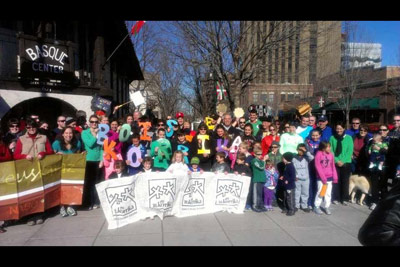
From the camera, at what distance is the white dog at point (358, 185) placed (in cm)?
731

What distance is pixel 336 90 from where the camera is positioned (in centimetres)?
3027

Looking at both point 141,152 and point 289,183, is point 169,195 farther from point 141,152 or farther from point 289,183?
point 289,183

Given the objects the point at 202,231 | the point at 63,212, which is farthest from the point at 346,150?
the point at 63,212

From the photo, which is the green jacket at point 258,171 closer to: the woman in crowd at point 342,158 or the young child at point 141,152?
the woman in crowd at point 342,158

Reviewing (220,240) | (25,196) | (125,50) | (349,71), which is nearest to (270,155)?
(220,240)

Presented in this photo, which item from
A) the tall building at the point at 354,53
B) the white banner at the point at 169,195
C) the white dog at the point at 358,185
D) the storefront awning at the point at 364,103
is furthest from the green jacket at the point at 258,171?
the storefront awning at the point at 364,103

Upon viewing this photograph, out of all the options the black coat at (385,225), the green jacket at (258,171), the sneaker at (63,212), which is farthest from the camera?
the green jacket at (258,171)

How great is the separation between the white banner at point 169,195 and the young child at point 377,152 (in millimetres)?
2823

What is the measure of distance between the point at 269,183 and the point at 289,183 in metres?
0.49

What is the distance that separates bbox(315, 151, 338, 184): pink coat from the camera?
6.80 metres

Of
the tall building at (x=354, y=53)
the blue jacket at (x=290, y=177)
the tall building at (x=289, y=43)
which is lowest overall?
the blue jacket at (x=290, y=177)

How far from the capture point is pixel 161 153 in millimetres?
7133

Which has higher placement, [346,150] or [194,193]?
[346,150]
